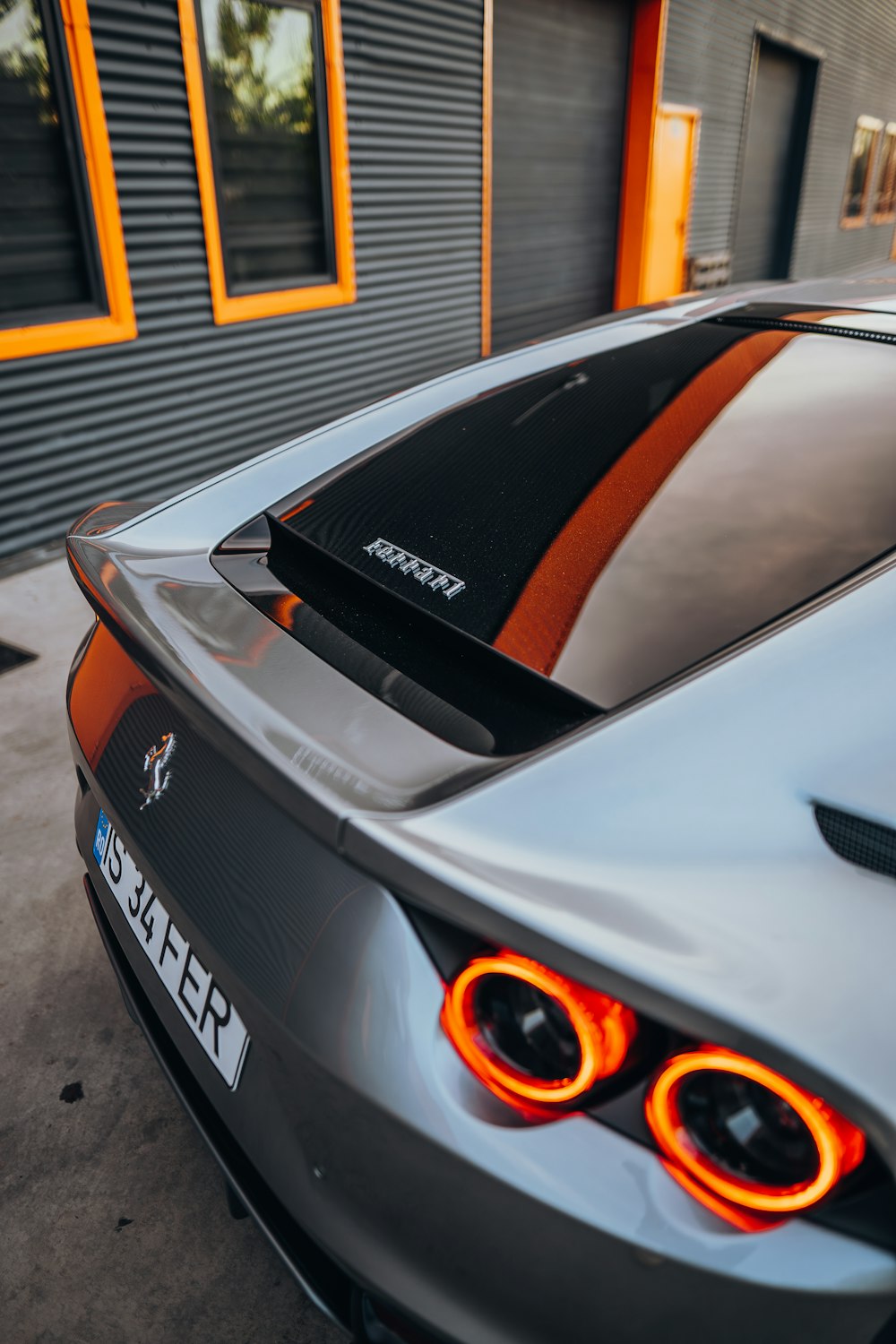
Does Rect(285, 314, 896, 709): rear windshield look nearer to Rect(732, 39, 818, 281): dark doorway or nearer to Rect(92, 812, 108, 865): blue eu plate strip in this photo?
Rect(92, 812, 108, 865): blue eu plate strip

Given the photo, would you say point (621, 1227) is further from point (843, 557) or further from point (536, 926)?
point (843, 557)

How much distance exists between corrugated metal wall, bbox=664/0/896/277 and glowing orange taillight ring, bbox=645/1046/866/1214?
31.5 ft

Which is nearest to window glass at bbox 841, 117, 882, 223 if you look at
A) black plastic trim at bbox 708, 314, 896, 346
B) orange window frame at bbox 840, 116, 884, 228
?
orange window frame at bbox 840, 116, 884, 228

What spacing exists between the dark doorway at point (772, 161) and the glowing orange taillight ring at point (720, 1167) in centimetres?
1219

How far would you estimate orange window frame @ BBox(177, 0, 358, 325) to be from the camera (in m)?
4.38

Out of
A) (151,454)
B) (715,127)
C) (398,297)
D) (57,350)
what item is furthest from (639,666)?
(715,127)

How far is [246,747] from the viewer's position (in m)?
0.97

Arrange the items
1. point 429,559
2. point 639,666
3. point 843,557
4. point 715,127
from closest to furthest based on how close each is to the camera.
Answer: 1. point 639,666
2. point 843,557
3. point 429,559
4. point 715,127

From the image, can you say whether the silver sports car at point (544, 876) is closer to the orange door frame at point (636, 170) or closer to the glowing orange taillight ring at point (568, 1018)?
the glowing orange taillight ring at point (568, 1018)

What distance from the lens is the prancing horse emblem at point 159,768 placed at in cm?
118

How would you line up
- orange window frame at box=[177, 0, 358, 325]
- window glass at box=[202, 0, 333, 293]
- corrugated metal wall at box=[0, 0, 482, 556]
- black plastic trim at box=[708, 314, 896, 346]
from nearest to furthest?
1. black plastic trim at box=[708, 314, 896, 346]
2. corrugated metal wall at box=[0, 0, 482, 556]
3. orange window frame at box=[177, 0, 358, 325]
4. window glass at box=[202, 0, 333, 293]

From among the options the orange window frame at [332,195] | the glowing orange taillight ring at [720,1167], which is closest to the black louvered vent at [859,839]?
the glowing orange taillight ring at [720,1167]

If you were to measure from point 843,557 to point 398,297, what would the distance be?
18.5 feet

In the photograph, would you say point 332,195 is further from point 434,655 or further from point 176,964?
point 176,964
